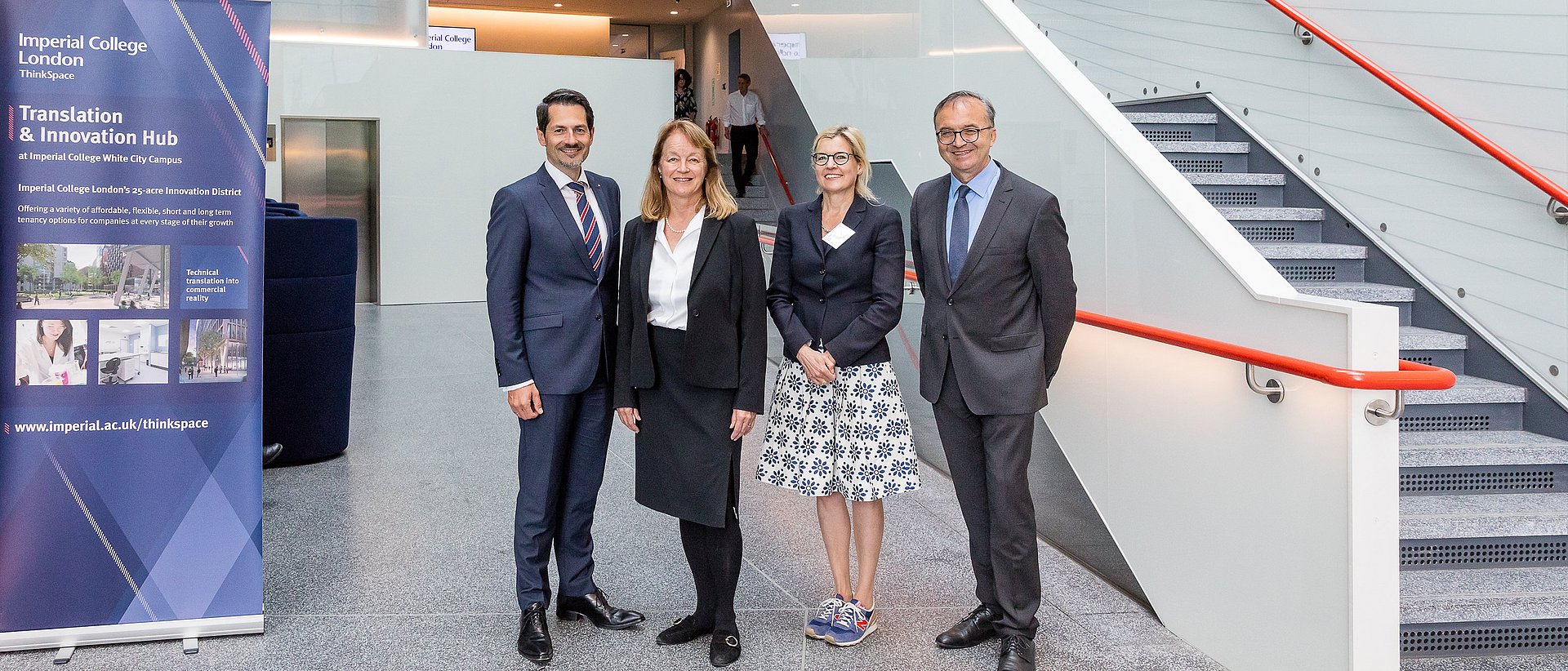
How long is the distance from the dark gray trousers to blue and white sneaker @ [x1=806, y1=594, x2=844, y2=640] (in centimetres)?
51

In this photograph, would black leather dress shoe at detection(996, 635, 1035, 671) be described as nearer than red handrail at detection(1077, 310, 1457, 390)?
No

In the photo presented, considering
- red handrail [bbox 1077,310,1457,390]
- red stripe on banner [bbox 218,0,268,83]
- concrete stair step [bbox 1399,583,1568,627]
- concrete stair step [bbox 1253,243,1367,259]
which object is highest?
red stripe on banner [bbox 218,0,268,83]

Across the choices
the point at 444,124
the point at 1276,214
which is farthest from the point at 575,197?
the point at 444,124

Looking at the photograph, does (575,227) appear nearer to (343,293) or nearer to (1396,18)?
(343,293)

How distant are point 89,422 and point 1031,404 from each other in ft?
9.19

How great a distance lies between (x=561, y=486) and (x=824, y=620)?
94cm

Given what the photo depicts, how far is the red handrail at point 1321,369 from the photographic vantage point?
2.67 meters

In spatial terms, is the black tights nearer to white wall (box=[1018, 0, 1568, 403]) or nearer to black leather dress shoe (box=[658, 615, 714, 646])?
black leather dress shoe (box=[658, 615, 714, 646])

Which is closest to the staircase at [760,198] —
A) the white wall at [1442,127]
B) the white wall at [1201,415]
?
the white wall at [1442,127]

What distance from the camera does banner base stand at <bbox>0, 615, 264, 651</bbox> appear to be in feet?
10.9

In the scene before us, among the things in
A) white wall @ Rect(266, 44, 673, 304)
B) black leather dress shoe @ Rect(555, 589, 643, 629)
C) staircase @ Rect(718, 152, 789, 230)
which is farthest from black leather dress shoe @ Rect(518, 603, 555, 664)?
white wall @ Rect(266, 44, 673, 304)

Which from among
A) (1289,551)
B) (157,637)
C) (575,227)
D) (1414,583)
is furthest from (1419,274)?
(157,637)

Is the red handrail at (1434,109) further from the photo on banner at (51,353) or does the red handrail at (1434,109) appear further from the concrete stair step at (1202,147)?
the photo on banner at (51,353)

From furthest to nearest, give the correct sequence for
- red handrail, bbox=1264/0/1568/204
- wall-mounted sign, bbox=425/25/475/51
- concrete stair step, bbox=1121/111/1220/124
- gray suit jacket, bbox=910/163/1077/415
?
→ wall-mounted sign, bbox=425/25/475/51 → concrete stair step, bbox=1121/111/1220/124 → red handrail, bbox=1264/0/1568/204 → gray suit jacket, bbox=910/163/1077/415
